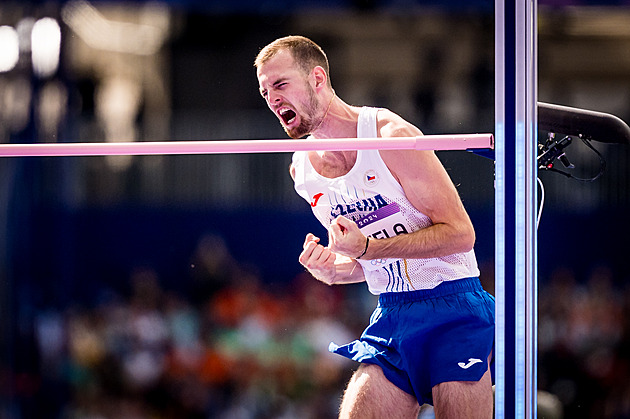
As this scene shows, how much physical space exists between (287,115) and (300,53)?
0.18m

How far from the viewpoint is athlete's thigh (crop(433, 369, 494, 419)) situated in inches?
67.4

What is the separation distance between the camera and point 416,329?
1783mm

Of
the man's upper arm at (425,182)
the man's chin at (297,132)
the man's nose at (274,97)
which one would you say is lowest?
the man's upper arm at (425,182)

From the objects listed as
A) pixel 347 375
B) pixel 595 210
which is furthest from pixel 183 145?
pixel 595 210

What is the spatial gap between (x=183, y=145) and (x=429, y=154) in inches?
23.5

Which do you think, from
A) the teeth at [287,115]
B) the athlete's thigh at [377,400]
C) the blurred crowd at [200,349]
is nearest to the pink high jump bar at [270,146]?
the teeth at [287,115]

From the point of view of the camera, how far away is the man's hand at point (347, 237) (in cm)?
166

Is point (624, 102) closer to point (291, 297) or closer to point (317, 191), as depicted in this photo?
point (317, 191)

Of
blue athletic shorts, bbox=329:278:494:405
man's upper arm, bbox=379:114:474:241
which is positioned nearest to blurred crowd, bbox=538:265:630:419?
blue athletic shorts, bbox=329:278:494:405

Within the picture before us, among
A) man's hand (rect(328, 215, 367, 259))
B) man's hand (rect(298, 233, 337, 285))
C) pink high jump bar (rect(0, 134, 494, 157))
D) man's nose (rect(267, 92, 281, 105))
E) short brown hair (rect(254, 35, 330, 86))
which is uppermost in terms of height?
short brown hair (rect(254, 35, 330, 86))

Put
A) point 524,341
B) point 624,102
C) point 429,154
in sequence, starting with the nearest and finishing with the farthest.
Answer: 1. point 524,341
2. point 429,154
3. point 624,102

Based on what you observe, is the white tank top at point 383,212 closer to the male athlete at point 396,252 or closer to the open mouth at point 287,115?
the male athlete at point 396,252

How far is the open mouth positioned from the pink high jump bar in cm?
30

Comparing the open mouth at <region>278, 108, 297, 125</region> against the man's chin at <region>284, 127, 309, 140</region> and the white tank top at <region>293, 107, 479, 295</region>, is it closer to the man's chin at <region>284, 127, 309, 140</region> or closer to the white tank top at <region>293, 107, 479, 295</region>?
the man's chin at <region>284, 127, 309, 140</region>
